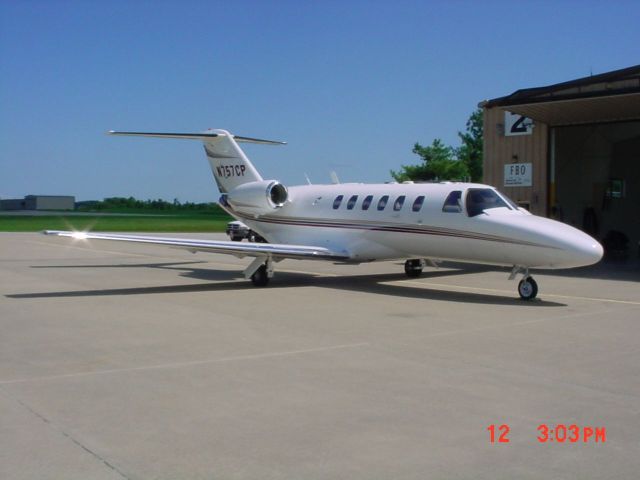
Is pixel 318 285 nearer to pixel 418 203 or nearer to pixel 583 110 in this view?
pixel 418 203

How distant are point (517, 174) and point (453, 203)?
10.1 m

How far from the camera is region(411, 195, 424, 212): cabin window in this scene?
1465cm

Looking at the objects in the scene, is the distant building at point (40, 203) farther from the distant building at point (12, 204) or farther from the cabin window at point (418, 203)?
the cabin window at point (418, 203)

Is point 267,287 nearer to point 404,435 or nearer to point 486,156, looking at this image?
point 404,435

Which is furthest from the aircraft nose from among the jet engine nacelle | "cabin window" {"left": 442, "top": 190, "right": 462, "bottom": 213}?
the jet engine nacelle

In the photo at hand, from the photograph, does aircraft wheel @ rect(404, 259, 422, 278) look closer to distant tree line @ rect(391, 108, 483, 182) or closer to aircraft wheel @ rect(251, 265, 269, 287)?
aircraft wheel @ rect(251, 265, 269, 287)

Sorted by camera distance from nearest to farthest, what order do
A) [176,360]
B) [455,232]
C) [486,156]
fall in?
1. [176,360]
2. [455,232]
3. [486,156]

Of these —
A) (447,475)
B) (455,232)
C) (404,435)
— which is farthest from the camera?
(455,232)

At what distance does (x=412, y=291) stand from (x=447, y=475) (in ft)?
32.9

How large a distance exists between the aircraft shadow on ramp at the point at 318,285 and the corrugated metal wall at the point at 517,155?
13.4 feet

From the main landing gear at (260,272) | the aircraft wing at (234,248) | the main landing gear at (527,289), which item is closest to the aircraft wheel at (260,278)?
the main landing gear at (260,272)

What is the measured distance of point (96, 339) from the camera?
8.83 metres

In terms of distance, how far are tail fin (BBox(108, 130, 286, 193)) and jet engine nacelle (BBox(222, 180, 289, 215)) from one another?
0.50 metres

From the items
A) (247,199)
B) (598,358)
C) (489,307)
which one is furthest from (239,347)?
(247,199)
